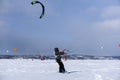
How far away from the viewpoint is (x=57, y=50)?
74.1 feet

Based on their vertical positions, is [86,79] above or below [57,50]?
below

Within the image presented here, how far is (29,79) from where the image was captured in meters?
18.0

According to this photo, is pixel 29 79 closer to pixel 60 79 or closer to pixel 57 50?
pixel 60 79

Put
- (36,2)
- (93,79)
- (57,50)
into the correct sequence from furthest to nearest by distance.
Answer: (57,50)
(36,2)
(93,79)

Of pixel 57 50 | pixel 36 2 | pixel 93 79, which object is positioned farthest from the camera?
pixel 57 50

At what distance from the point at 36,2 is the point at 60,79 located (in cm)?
430

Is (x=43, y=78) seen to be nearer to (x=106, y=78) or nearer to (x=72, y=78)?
(x=72, y=78)

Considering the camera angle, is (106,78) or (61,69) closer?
(106,78)

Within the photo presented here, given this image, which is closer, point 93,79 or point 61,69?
point 93,79

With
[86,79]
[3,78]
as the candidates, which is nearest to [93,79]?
[86,79]

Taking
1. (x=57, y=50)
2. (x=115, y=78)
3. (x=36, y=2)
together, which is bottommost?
(x=115, y=78)

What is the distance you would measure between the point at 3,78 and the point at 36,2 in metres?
4.32

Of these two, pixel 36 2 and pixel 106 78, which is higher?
pixel 36 2

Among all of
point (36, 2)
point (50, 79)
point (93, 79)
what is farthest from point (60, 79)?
point (36, 2)
